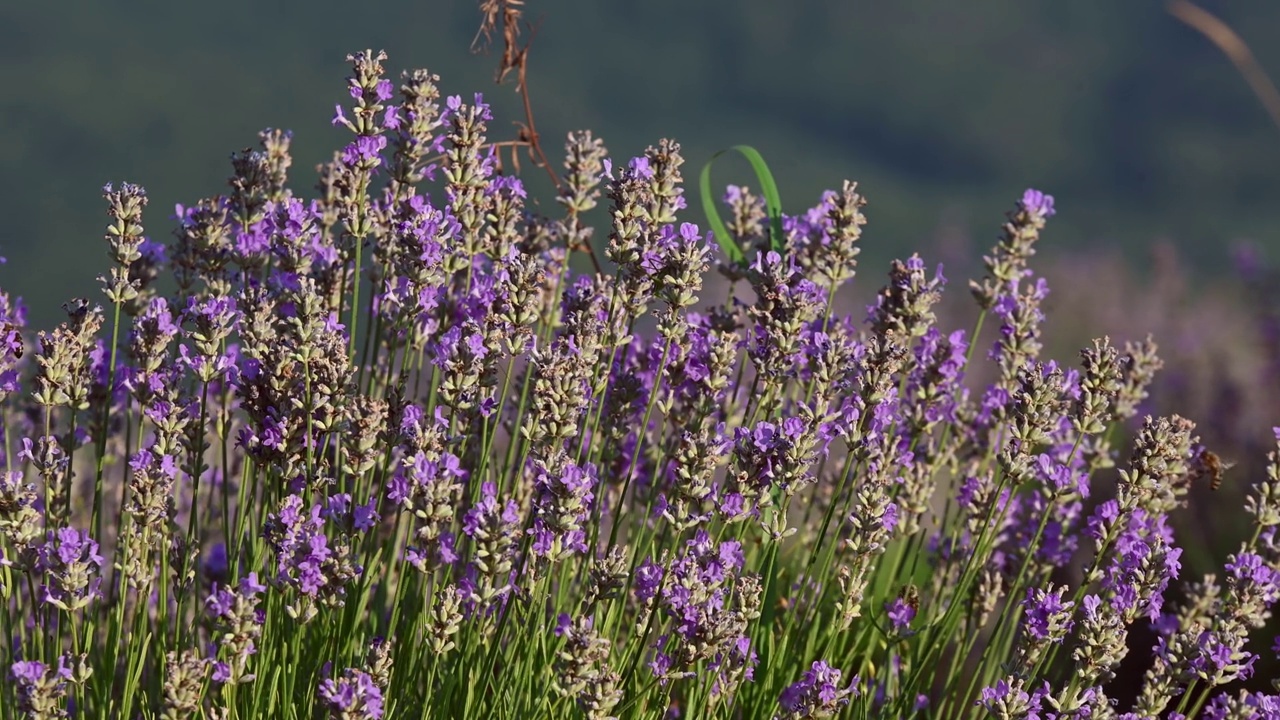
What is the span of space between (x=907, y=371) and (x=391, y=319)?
0.83 m

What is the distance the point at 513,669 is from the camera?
1.88m

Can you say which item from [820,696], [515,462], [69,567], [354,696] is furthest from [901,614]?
[69,567]

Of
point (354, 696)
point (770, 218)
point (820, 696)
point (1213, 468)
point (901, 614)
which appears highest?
point (770, 218)

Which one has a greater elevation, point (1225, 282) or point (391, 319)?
point (1225, 282)

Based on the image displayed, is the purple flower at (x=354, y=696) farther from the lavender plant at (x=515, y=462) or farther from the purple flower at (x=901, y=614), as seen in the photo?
the purple flower at (x=901, y=614)

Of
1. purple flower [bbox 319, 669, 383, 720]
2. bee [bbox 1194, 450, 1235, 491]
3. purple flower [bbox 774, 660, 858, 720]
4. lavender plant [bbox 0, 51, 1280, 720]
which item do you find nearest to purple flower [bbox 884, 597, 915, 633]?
lavender plant [bbox 0, 51, 1280, 720]

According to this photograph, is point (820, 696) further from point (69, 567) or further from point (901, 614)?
point (69, 567)

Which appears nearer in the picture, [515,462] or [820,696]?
[820,696]

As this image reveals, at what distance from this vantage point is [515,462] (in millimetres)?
2119

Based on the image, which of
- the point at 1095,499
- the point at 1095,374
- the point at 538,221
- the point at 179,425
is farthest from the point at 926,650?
the point at 1095,499

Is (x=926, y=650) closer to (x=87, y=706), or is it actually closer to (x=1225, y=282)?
(x=87, y=706)

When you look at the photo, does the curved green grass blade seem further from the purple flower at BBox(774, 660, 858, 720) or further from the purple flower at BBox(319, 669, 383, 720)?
the purple flower at BBox(319, 669, 383, 720)

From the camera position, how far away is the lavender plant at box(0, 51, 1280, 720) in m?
1.64

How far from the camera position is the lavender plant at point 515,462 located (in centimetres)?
164
